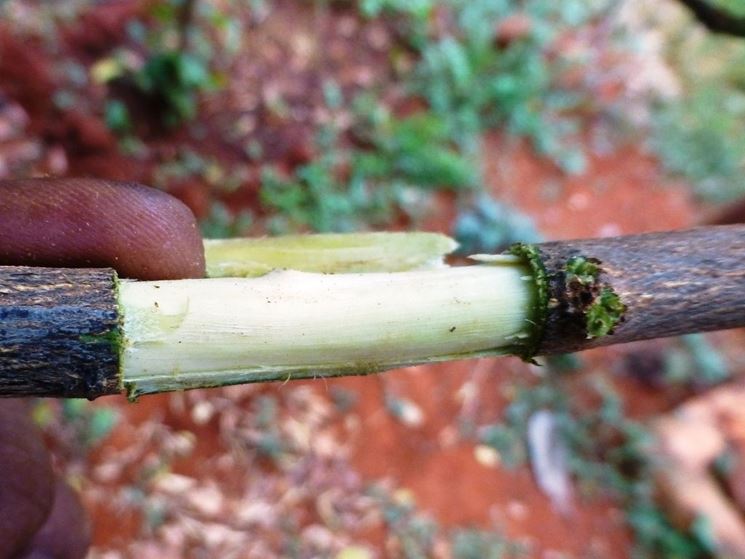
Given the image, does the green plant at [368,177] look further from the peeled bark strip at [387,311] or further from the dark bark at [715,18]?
the peeled bark strip at [387,311]

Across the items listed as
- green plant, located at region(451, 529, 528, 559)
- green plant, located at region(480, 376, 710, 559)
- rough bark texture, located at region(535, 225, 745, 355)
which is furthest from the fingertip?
green plant, located at region(480, 376, 710, 559)

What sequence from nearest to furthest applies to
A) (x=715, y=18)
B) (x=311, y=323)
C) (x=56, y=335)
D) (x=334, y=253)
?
(x=56, y=335) → (x=311, y=323) → (x=334, y=253) → (x=715, y=18)

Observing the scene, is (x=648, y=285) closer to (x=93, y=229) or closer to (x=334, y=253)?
(x=334, y=253)

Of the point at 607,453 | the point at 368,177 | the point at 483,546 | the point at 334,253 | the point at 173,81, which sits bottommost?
the point at 483,546

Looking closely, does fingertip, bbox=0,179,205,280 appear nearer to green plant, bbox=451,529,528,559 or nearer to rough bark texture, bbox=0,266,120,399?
rough bark texture, bbox=0,266,120,399

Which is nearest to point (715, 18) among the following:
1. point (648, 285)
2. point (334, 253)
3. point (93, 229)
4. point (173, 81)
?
point (648, 285)

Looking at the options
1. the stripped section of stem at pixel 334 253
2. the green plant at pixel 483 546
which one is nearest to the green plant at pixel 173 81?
the stripped section of stem at pixel 334 253

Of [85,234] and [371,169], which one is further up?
[371,169]
